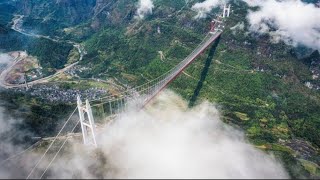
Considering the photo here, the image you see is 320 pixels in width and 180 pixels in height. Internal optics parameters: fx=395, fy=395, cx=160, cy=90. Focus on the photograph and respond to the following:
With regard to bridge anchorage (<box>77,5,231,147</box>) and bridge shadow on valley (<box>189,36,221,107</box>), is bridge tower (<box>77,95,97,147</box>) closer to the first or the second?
bridge anchorage (<box>77,5,231,147</box>)

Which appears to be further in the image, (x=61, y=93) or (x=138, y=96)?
(x=61, y=93)

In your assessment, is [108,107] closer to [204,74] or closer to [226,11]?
[204,74]

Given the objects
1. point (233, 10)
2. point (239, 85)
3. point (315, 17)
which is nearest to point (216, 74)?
point (239, 85)

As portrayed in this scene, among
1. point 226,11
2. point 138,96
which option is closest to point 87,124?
point 138,96

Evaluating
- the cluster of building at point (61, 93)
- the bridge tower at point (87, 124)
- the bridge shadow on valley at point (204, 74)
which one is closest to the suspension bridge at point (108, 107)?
the bridge tower at point (87, 124)

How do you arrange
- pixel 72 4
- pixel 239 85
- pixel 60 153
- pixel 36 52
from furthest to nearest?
pixel 72 4 < pixel 36 52 < pixel 239 85 < pixel 60 153

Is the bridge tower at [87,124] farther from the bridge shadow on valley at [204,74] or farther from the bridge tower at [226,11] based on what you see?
the bridge tower at [226,11]

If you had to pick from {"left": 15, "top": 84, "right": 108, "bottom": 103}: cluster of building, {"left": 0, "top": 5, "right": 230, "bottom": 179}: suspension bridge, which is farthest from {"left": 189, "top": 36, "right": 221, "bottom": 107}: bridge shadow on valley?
{"left": 15, "top": 84, "right": 108, "bottom": 103}: cluster of building

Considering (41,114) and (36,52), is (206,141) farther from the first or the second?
(36,52)
